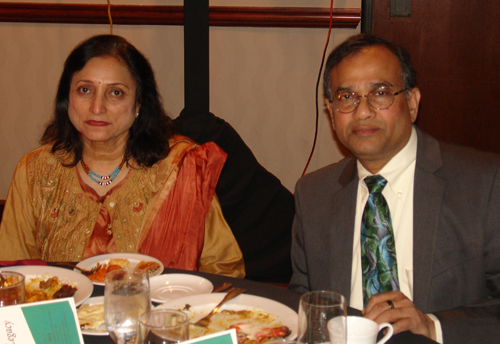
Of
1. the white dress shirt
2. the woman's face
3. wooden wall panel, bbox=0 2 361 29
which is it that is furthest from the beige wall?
the white dress shirt

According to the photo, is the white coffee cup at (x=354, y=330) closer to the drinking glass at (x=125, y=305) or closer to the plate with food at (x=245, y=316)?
the plate with food at (x=245, y=316)

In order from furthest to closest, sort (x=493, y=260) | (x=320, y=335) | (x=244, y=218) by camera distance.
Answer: (x=244, y=218), (x=493, y=260), (x=320, y=335)

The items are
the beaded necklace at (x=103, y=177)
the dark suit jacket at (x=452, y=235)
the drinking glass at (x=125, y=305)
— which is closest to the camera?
the drinking glass at (x=125, y=305)

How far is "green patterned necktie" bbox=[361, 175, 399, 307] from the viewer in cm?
150

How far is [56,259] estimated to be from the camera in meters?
2.04

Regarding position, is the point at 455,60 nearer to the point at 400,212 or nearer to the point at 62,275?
the point at 400,212

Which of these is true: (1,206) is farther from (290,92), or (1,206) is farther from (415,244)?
(415,244)

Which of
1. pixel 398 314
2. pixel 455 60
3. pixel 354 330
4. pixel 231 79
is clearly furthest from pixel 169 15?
pixel 354 330

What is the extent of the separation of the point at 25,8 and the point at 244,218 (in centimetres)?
196

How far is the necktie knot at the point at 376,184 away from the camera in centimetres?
157

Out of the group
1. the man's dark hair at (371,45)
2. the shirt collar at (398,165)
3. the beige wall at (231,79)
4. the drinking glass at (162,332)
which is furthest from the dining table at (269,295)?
the beige wall at (231,79)

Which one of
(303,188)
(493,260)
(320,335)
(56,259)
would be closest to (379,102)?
(303,188)

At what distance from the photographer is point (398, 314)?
1.15 meters

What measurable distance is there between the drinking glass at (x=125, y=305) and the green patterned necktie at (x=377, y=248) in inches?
30.7
